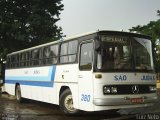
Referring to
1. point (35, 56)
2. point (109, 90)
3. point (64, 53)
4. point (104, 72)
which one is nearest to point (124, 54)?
point (104, 72)

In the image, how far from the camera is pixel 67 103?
12.6 m

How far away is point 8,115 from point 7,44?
20676mm

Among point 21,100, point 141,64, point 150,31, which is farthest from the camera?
point 150,31

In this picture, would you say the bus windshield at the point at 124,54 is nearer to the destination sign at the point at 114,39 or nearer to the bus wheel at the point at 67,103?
the destination sign at the point at 114,39

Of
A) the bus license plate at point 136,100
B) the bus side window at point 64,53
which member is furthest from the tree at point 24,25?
the bus license plate at point 136,100

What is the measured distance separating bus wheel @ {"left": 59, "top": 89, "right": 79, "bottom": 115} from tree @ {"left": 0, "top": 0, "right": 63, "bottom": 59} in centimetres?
1974

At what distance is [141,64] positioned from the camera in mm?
11164

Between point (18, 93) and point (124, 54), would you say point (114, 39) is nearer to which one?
point (124, 54)

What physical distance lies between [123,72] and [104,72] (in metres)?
0.65

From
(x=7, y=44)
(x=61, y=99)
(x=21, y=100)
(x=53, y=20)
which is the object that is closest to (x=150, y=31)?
(x=53, y=20)

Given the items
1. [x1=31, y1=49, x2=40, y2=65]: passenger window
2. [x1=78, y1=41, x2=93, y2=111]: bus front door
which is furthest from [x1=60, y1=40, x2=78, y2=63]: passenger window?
[x1=31, y1=49, x2=40, y2=65]: passenger window

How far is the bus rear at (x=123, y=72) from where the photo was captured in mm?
10500

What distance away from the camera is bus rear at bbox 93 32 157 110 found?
10.5 m

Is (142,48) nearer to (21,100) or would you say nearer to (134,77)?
(134,77)
